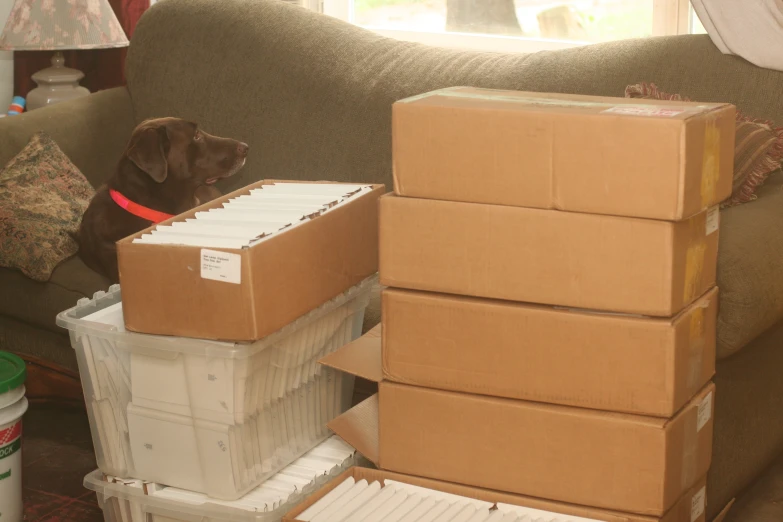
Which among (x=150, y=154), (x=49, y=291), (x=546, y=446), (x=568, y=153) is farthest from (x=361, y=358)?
(x=49, y=291)

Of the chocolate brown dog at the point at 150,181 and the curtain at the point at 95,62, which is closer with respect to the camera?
the chocolate brown dog at the point at 150,181

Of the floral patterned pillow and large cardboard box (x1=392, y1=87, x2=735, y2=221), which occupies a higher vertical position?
large cardboard box (x1=392, y1=87, x2=735, y2=221)

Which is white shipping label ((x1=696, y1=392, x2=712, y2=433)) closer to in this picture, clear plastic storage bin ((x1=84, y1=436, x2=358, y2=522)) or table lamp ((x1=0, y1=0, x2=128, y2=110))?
clear plastic storage bin ((x1=84, y1=436, x2=358, y2=522))

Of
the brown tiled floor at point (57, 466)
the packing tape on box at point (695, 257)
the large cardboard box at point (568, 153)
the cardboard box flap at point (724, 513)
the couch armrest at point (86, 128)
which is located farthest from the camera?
the couch armrest at point (86, 128)

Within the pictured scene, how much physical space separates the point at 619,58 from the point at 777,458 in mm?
1091

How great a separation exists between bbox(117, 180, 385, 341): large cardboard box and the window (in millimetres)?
1620

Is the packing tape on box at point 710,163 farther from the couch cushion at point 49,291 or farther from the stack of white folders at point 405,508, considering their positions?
the couch cushion at point 49,291

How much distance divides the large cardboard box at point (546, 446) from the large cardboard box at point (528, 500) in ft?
0.04

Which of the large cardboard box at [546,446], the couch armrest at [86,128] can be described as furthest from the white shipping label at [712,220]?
the couch armrest at [86,128]

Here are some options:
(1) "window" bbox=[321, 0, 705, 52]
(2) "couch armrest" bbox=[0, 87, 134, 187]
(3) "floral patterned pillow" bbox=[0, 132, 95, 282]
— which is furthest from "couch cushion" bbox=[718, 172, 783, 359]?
(2) "couch armrest" bbox=[0, 87, 134, 187]

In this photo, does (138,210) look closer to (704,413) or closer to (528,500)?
(528,500)

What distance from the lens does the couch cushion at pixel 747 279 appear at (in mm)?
1685

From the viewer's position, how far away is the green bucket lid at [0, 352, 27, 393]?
194 centimetres

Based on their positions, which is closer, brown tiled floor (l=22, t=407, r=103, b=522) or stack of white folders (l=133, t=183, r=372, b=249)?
stack of white folders (l=133, t=183, r=372, b=249)
